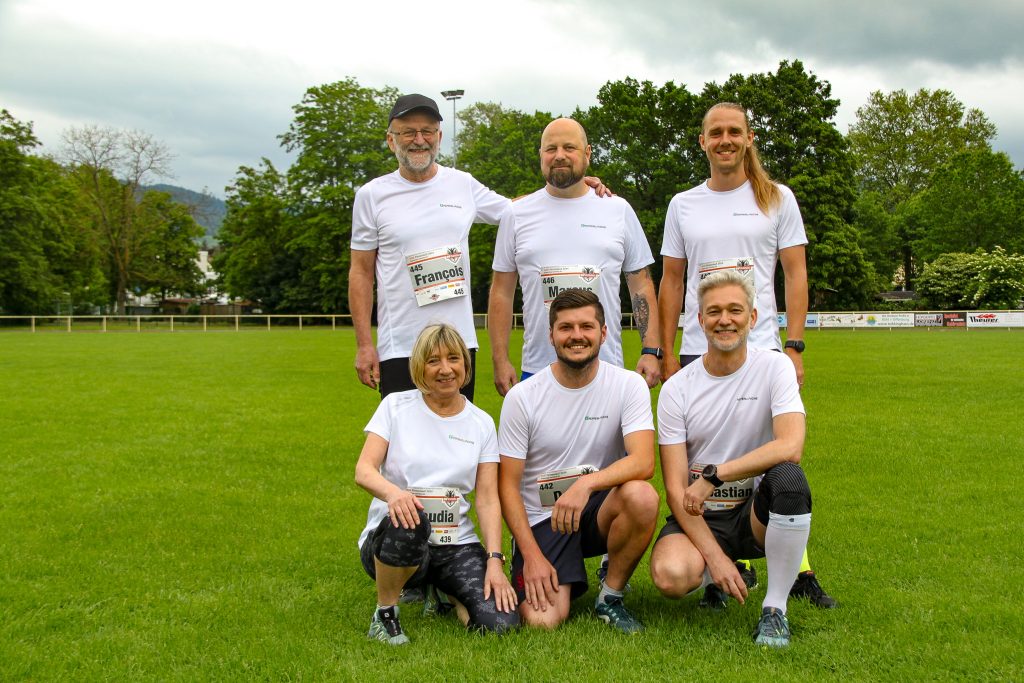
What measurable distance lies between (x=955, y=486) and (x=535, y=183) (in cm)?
3780

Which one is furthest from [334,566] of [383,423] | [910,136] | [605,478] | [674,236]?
[910,136]

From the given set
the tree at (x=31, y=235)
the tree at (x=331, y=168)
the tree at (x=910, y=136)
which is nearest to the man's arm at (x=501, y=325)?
the tree at (x=331, y=168)

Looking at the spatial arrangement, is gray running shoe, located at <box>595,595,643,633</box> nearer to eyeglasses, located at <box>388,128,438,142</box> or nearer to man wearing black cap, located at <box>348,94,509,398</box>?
man wearing black cap, located at <box>348,94,509,398</box>

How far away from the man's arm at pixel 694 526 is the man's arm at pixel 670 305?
30.1 inches

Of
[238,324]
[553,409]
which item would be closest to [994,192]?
[238,324]

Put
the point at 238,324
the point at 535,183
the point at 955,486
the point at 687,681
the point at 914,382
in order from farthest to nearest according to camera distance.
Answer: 1. the point at 238,324
2. the point at 535,183
3. the point at 914,382
4. the point at 955,486
5. the point at 687,681

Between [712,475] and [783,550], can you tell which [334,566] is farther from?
[783,550]

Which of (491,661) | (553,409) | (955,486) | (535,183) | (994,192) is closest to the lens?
(491,661)

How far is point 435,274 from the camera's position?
4.42 metres

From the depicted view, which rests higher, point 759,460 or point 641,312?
point 641,312

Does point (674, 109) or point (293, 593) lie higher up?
point (674, 109)

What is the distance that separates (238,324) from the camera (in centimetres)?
4644

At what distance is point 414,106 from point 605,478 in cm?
210

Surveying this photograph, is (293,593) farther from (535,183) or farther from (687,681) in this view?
(535,183)
